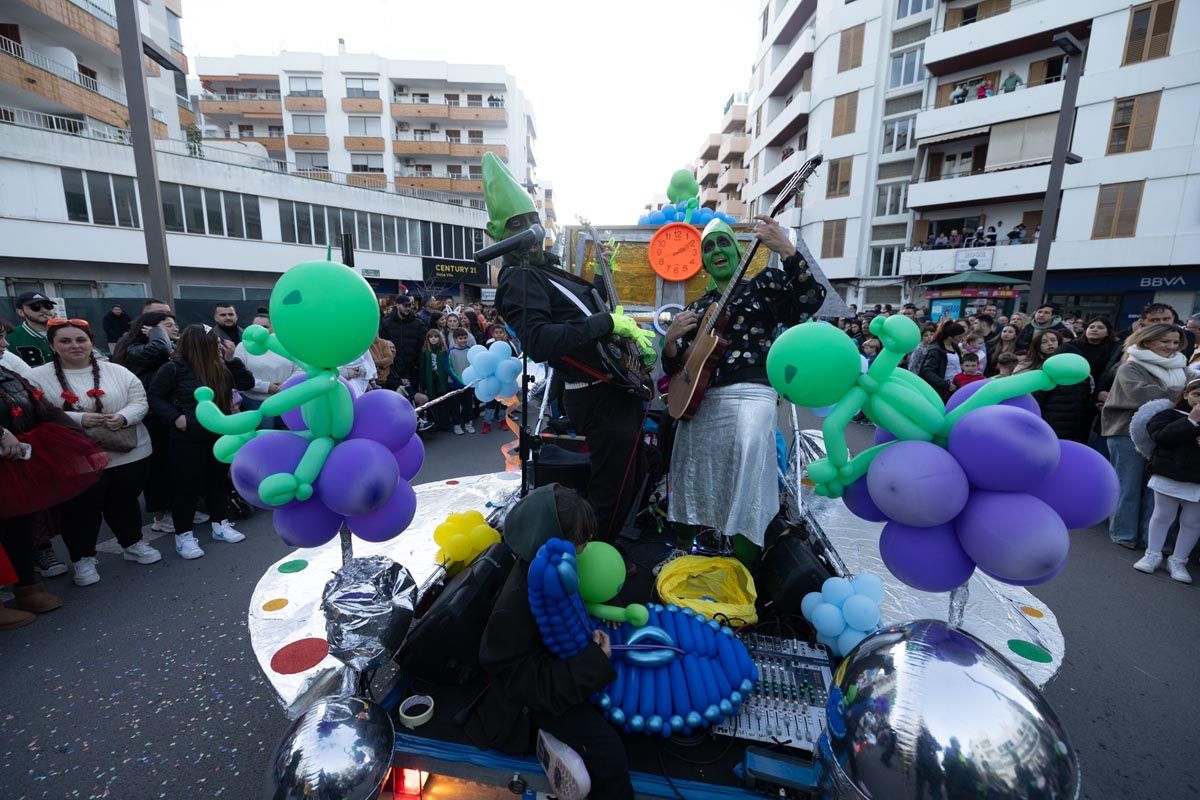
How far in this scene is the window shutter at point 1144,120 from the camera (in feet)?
49.0

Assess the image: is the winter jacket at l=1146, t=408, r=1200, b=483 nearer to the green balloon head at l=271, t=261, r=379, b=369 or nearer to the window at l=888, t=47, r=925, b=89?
the green balloon head at l=271, t=261, r=379, b=369

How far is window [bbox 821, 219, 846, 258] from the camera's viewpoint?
893 inches

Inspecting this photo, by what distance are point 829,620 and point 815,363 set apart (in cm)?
123

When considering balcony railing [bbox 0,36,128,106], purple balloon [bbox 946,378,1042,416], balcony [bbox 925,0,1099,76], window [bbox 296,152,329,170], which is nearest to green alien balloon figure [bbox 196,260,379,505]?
purple balloon [bbox 946,378,1042,416]

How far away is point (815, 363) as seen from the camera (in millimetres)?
1521

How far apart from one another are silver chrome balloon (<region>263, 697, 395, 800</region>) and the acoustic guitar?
6.26ft

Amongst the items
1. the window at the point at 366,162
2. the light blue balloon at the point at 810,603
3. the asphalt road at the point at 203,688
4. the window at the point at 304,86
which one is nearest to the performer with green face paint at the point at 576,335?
the light blue balloon at the point at 810,603

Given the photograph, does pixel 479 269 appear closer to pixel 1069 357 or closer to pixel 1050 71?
pixel 1050 71

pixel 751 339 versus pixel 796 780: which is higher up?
pixel 751 339

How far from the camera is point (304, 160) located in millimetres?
30672

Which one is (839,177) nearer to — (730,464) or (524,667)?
(730,464)

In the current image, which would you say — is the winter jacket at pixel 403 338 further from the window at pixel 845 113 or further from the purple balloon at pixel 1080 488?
the window at pixel 845 113

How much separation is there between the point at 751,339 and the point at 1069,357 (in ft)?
5.16

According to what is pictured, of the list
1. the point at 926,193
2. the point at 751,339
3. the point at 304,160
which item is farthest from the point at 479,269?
the point at 751,339
